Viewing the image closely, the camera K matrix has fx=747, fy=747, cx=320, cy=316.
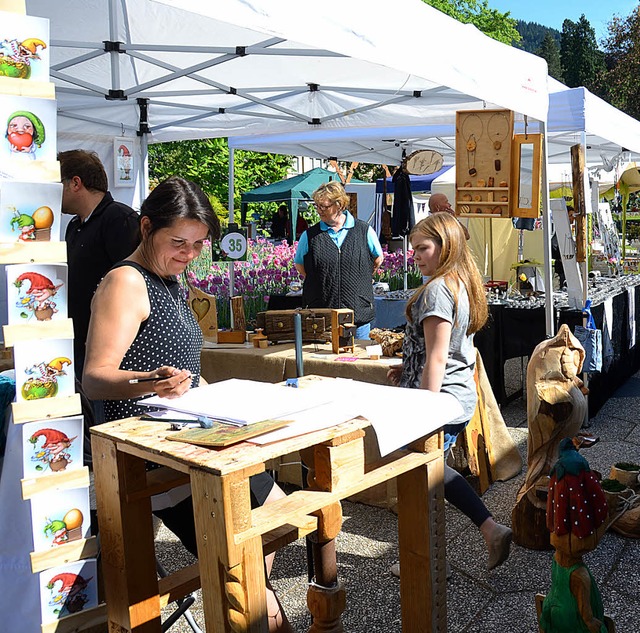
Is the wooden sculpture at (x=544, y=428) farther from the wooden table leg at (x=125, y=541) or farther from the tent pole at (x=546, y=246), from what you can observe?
the wooden table leg at (x=125, y=541)

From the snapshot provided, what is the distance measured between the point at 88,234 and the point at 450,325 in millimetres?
1434

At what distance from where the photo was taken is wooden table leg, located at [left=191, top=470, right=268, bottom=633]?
146 cm

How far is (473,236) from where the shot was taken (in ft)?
31.7

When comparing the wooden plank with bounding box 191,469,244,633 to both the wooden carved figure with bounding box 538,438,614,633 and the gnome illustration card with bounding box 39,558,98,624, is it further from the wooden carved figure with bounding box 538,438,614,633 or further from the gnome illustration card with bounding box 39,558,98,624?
the wooden carved figure with bounding box 538,438,614,633

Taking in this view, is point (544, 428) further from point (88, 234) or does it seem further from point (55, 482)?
point (55, 482)

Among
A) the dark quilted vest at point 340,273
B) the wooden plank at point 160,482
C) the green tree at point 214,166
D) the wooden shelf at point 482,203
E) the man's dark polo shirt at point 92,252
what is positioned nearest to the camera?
the wooden plank at point 160,482

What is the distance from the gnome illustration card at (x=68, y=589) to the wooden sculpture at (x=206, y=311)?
2616mm

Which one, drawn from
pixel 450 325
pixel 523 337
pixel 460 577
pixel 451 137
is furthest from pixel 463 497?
pixel 451 137

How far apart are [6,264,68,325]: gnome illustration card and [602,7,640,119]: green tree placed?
102ft

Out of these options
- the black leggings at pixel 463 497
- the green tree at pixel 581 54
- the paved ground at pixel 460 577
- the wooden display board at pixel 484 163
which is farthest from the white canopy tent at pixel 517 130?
the green tree at pixel 581 54

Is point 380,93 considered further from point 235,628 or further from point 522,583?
point 235,628

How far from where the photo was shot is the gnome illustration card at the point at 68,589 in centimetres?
178

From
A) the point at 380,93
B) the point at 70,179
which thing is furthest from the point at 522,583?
the point at 380,93

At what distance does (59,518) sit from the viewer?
177 cm
